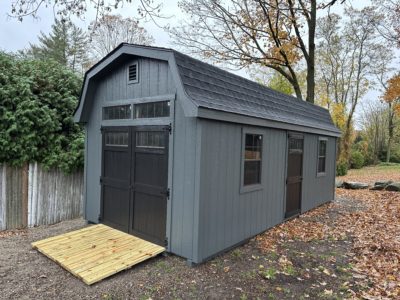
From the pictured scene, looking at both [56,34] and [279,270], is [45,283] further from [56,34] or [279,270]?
[56,34]

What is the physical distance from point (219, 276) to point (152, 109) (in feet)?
9.61

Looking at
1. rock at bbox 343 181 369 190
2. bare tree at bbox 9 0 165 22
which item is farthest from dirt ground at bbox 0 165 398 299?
rock at bbox 343 181 369 190

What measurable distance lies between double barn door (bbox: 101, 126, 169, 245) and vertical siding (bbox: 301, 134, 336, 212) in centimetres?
457

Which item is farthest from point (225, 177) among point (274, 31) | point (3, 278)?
point (274, 31)

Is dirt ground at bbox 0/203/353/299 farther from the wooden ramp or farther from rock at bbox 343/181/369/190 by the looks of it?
rock at bbox 343/181/369/190

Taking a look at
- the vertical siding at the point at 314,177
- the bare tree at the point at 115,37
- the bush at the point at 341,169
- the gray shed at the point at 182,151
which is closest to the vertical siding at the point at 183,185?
the gray shed at the point at 182,151

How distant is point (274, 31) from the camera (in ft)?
47.8

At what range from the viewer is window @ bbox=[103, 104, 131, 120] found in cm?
530

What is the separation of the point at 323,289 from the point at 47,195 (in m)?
6.00

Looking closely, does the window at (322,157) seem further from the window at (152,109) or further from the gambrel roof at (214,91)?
the window at (152,109)

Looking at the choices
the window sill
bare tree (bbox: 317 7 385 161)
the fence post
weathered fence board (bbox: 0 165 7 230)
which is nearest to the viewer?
the window sill

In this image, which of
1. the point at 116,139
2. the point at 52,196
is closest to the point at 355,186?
the point at 116,139

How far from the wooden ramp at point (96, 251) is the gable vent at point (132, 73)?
2.96 metres

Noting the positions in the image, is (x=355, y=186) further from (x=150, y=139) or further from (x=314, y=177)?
(x=150, y=139)
